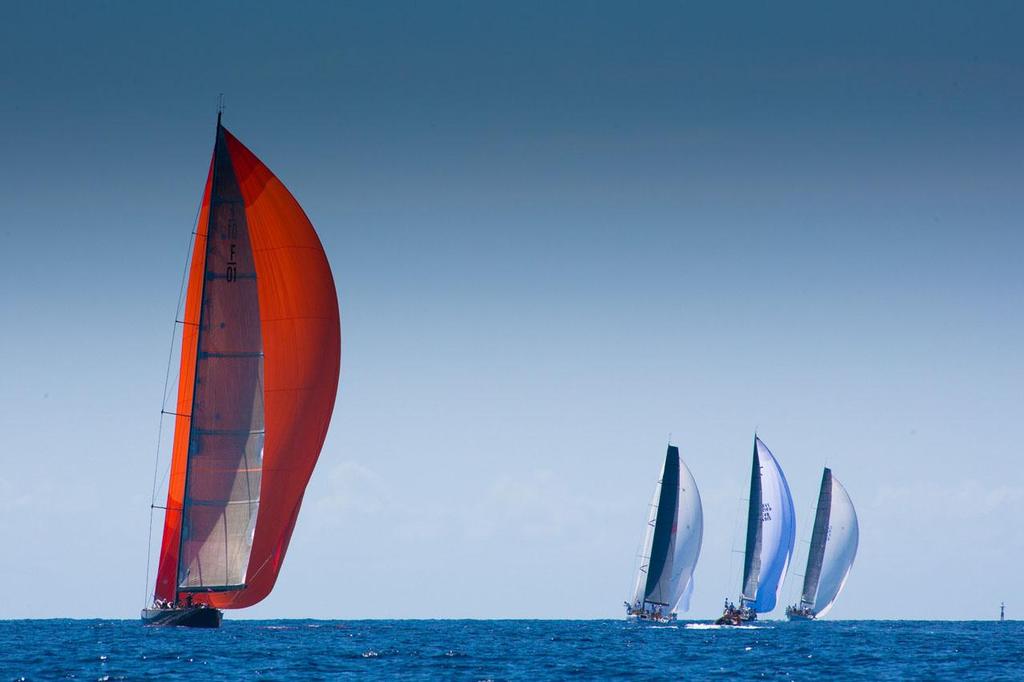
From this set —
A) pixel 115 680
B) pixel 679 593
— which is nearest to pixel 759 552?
pixel 679 593

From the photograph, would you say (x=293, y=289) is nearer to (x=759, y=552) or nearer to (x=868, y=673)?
(x=868, y=673)

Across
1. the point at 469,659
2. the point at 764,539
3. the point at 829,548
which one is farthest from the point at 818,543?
the point at 469,659

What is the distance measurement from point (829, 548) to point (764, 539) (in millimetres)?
15927

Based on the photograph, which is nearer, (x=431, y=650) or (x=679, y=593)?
(x=431, y=650)

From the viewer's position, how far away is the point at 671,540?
3600 inches

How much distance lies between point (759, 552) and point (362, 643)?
37.7m

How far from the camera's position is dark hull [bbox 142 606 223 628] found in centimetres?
5056

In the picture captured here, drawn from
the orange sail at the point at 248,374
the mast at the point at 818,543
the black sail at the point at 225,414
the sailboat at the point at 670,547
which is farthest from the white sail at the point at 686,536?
the black sail at the point at 225,414

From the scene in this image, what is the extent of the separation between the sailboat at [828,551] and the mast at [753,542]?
563 inches

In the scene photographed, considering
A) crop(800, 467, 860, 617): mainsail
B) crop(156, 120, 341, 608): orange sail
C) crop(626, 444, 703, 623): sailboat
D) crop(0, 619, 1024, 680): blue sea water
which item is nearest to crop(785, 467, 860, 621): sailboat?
crop(800, 467, 860, 617): mainsail

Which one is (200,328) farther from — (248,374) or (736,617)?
(736,617)

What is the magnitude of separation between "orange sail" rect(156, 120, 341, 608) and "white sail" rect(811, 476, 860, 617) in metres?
64.9

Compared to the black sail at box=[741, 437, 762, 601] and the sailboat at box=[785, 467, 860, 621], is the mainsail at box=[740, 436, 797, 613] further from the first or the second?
the sailboat at box=[785, 467, 860, 621]

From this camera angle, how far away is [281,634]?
6762cm
